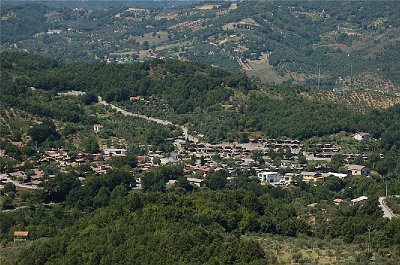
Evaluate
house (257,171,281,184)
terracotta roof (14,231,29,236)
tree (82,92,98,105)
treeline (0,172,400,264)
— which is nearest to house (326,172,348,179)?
house (257,171,281,184)

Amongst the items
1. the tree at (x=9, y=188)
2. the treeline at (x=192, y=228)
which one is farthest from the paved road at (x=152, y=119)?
the treeline at (x=192, y=228)

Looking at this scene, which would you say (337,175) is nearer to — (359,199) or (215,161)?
(215,161)

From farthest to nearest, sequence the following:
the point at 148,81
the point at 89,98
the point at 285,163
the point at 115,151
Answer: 1. the point at 148,81
2. the point at 89,98
3. the point at 115,151
4. the point at 285,163

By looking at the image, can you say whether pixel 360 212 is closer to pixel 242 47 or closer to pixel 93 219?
pixel 93 219

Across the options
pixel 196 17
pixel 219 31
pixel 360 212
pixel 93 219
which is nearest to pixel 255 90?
pixel 360 212

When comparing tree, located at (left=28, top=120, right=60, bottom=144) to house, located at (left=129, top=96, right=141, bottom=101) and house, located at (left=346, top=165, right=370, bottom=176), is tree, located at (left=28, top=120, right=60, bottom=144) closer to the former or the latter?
house, located at (left=129, top=96, right=141, bottom=101)

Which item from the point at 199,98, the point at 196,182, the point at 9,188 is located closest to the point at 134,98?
the point at 199,98

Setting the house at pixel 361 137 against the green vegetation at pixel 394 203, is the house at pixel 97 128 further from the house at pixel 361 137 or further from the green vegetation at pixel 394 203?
the green vegetation at pixel 394 203
